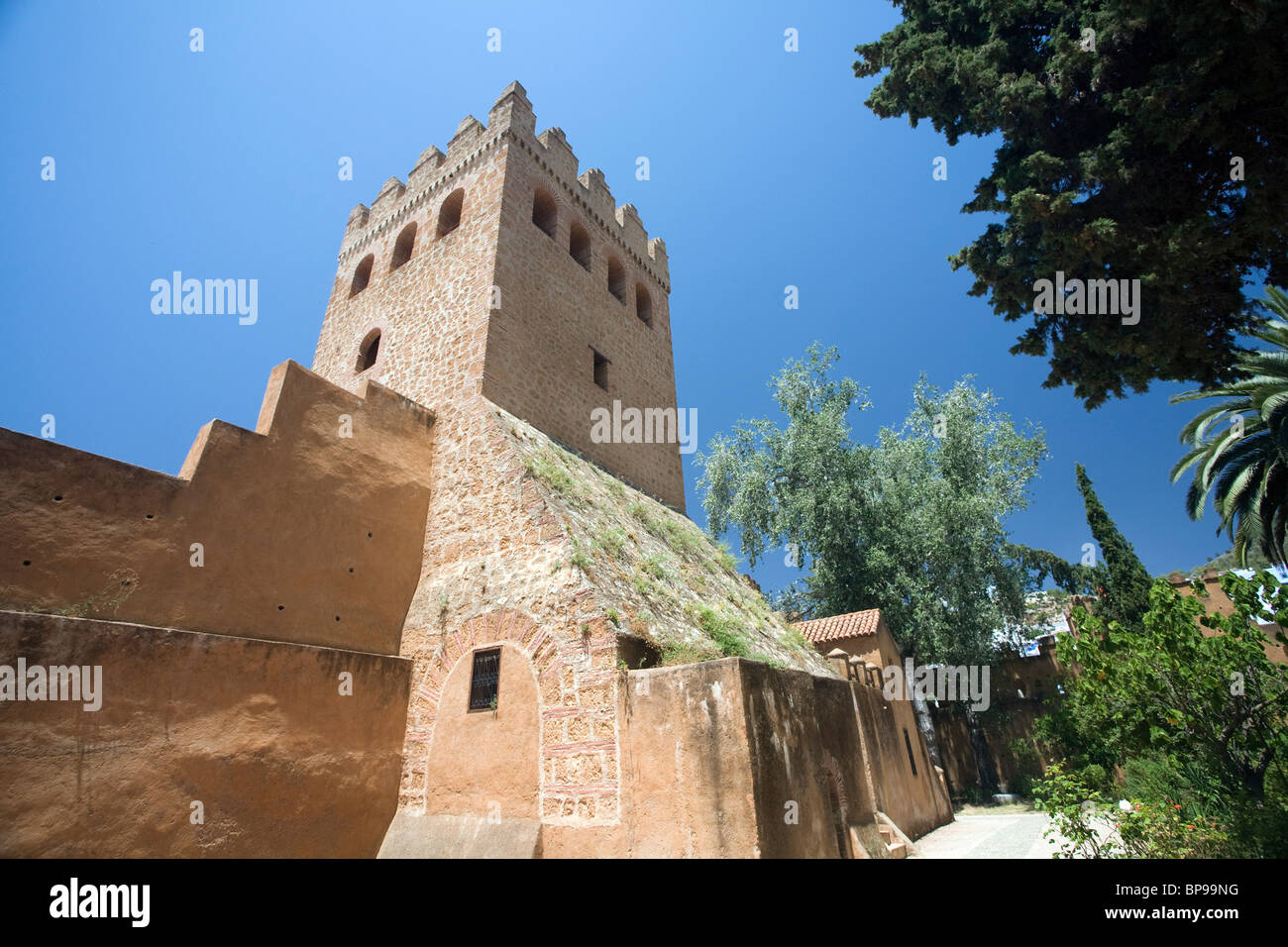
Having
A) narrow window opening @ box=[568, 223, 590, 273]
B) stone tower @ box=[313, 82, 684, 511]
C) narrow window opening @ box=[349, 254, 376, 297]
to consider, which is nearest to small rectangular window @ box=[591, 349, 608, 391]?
stone tower @ box=[313, 82, 684, 511]

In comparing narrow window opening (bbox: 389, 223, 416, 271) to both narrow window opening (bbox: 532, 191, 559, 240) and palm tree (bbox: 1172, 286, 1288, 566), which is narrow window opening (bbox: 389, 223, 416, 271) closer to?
narrow window opening (bbox: 532, 191, 559, 240)

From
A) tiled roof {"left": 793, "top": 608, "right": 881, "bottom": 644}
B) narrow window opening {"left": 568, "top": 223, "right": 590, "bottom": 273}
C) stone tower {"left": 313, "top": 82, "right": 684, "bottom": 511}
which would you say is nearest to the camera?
stone tower {"left": 313, "top": 82, "right": 684, "bottom": 511}

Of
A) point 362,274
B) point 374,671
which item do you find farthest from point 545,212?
point 374,671

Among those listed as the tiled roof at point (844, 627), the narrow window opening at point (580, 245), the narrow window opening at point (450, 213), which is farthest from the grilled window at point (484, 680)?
the tiled roof at point (844, 627)

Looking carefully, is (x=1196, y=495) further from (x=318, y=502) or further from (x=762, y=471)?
(x=318, y=502)

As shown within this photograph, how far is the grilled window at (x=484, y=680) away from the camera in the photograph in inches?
251

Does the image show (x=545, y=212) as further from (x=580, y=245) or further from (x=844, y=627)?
(x=844, y=627)

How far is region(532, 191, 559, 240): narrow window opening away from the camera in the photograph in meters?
12.5

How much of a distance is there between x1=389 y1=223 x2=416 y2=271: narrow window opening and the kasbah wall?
4546 mm

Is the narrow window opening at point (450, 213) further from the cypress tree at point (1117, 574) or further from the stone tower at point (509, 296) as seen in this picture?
the cypress tree at point (1117, 574)

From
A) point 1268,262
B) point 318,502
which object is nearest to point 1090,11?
point 1268,262

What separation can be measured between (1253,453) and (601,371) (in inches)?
552

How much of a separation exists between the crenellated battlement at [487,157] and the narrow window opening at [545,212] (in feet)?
1.32
